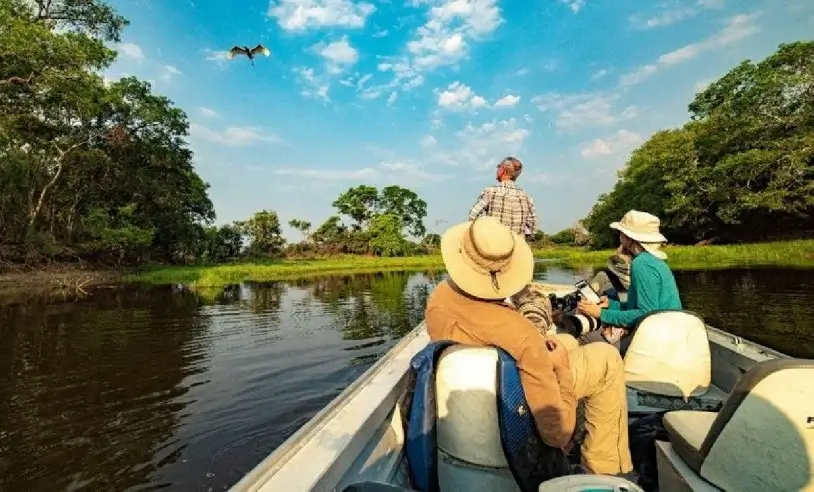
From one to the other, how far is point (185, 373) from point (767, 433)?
270 inches

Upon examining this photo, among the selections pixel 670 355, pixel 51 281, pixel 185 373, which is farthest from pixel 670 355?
pixel 51 281

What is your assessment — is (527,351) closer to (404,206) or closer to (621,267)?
(621,267)

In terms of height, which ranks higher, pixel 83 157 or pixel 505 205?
pixel 83 157

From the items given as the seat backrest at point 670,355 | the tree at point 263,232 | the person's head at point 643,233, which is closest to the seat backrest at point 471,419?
the seat backrest at point 670,355

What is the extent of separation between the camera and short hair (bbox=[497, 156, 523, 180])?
4.35m

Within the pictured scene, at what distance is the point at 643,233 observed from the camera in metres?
3.28

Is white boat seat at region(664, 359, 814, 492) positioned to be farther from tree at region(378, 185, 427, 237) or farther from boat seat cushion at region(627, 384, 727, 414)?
tree at region(378, 185, 427, 237)

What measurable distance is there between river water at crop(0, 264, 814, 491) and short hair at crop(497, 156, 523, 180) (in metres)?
3.26

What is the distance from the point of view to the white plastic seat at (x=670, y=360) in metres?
2.75

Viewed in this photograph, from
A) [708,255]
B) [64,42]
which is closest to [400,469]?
[64,42]

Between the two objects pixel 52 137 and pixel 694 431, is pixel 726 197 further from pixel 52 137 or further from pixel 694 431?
pixel 52 137

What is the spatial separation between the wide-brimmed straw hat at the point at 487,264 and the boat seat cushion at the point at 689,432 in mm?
778

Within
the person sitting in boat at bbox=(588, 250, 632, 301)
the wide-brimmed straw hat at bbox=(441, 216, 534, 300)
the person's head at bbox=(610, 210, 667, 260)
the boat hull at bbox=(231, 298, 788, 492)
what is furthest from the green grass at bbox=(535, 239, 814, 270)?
the wide-brimmed straw hat at bbox=(441, 216, 534, 300)

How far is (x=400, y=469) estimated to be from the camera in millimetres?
2221
